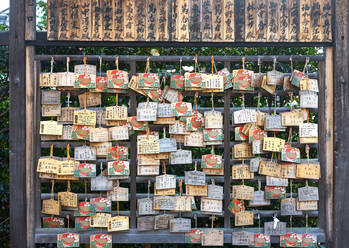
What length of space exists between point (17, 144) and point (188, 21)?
2.44 m

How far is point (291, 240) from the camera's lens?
13.0 feet

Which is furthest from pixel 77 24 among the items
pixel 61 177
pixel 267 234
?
pixel 267 234

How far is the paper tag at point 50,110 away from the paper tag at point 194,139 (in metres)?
1.53

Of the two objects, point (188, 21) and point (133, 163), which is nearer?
point (188, 21)

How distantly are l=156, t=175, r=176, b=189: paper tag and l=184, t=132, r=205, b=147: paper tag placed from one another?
45 cm

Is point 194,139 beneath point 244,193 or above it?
above

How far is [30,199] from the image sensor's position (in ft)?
13.0

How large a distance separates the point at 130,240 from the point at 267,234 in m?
1.62

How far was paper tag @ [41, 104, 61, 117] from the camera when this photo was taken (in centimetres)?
393

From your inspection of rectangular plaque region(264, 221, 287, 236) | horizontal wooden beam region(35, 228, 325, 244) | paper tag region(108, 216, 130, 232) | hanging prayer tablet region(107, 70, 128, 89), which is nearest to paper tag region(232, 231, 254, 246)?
horizontal wooden beam region(35, 228, 325, 244)

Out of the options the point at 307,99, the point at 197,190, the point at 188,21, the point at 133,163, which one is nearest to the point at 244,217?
the point at 197,190

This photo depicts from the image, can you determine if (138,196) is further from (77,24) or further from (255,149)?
(77,24)

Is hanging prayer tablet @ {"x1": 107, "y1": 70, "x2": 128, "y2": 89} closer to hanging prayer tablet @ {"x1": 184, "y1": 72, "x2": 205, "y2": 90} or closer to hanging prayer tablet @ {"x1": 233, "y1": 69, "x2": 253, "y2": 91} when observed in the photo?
hanging prayer tablet @ {"x1": 184, "y1": 72, "x2": 205, "y2": 90}

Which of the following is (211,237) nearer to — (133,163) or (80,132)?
(133,163)
